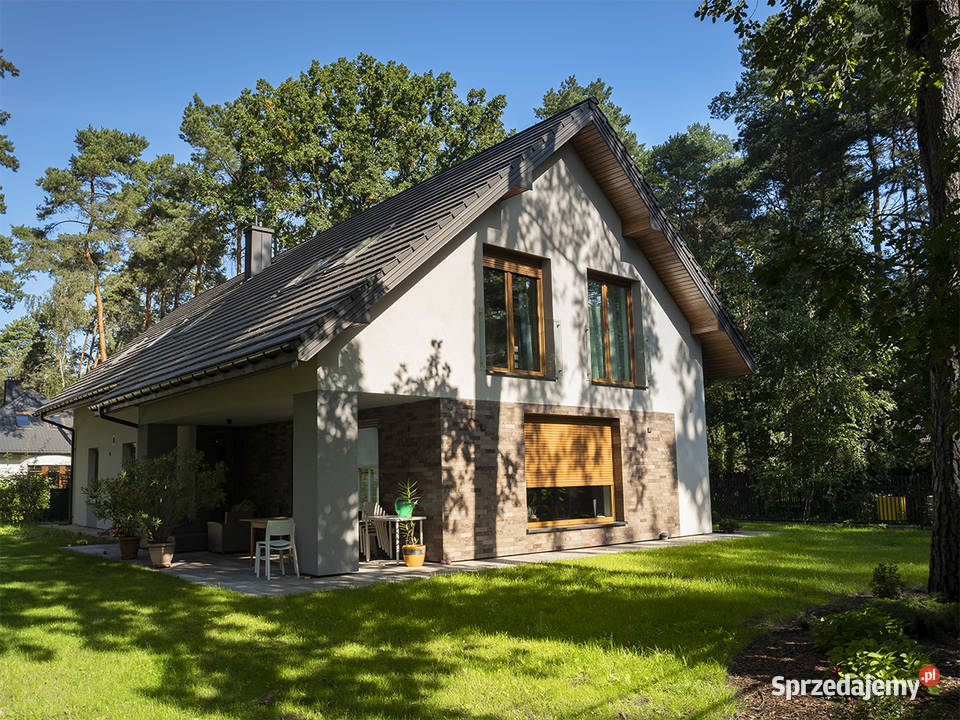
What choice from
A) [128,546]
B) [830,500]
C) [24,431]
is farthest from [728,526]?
[24,431]

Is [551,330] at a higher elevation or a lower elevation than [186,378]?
higher

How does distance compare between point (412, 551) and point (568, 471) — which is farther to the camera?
point (568, 471)

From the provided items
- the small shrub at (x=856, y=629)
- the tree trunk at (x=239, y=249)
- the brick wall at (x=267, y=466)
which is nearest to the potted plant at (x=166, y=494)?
the brick wall at (x=267, y=466)

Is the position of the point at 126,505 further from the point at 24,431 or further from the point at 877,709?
the point at 24,431

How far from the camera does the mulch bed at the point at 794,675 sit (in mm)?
4324

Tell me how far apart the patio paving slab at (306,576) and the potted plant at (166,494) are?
1.41 ft

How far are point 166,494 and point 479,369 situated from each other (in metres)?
5.63

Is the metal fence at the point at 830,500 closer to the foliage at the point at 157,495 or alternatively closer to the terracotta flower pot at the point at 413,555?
the terracotta flower pot at the point at 413,555

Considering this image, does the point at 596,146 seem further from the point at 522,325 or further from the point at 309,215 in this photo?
the point at 309,215

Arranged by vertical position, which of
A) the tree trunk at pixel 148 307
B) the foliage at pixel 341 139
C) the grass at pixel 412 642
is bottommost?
the grass at pixel 412 642

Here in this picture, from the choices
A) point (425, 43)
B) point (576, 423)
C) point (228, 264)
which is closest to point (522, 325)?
point (576, 423)

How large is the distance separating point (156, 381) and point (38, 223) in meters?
30.0

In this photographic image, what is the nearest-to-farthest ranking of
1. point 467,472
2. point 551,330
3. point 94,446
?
point 467,472 < point 551,330 < point 94,446

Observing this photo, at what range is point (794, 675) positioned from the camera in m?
5.01
